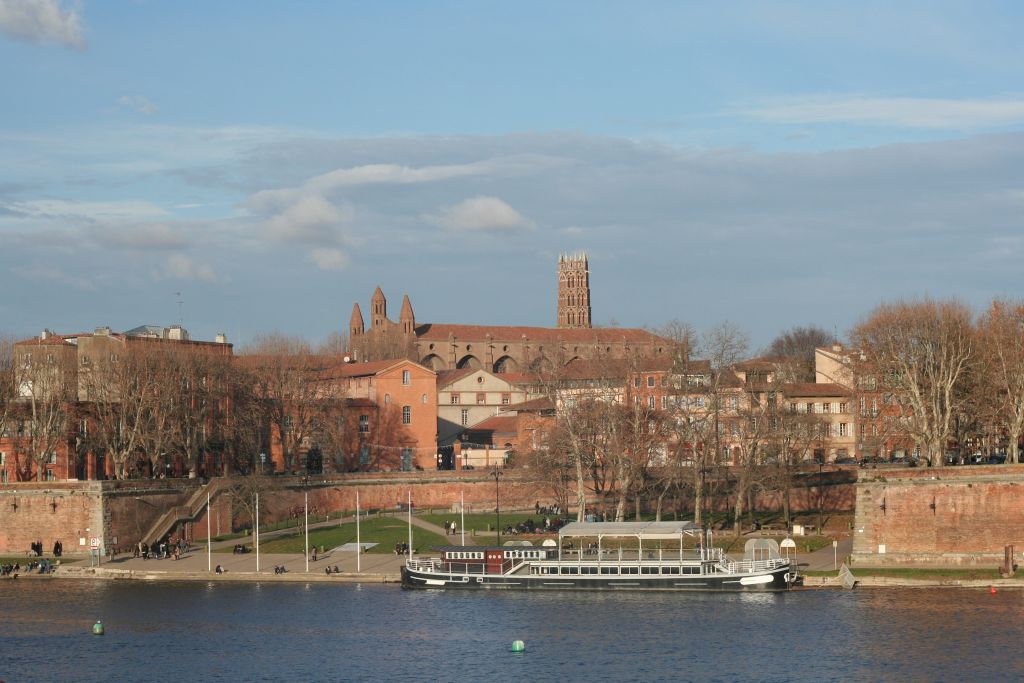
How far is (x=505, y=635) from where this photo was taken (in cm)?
7225

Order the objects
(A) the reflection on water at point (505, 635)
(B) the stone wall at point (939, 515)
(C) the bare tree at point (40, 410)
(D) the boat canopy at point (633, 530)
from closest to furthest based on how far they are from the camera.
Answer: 1. (A) the reflection on water at point (505, 635)
2. (B) the stone wall at point (939, 515)
3. (D) the boat canopy at point (633, 530)
4. (C) the bare tree at point (40, 410)

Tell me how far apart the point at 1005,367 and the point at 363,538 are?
4128cm

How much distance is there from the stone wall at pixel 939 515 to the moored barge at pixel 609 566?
5.31 meters

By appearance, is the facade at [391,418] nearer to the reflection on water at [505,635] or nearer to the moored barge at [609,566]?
the moored barge at [609,566]

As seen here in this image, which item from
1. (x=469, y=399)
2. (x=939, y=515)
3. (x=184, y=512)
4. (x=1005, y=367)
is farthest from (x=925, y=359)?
(x=469, y=399)

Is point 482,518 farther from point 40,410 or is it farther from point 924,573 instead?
point 924,573

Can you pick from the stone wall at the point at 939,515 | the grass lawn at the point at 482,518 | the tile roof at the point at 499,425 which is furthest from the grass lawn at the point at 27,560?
the stone wall at the point at 939,515

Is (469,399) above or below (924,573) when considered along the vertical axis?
above

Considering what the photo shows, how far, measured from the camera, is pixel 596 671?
6331cm

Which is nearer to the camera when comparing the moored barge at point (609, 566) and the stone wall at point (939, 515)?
the stone wall at point (939, 515)

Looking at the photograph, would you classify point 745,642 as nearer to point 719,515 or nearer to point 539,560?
point 539,560

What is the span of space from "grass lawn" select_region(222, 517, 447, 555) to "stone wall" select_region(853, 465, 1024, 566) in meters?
27.2

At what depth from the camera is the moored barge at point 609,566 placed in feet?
275

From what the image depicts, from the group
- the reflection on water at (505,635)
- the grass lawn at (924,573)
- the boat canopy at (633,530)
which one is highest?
the boat canopy at (633,530)
